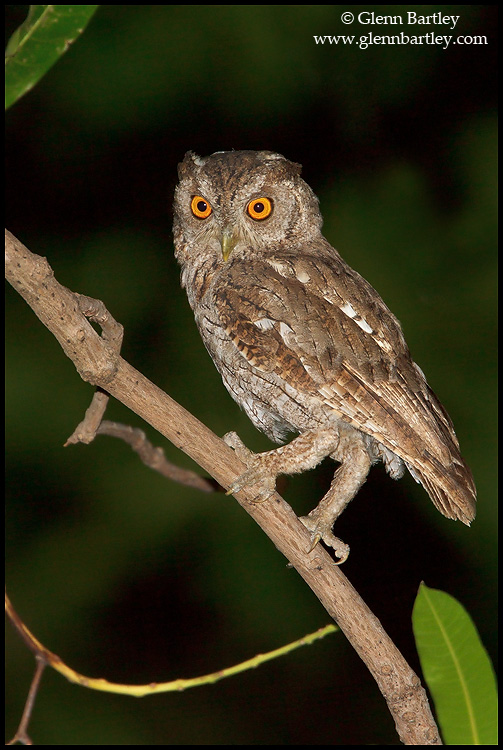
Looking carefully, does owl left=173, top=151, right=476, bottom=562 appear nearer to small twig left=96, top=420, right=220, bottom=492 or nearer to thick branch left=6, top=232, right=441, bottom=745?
thick branch left=6, top=232, right=441, bottom=745

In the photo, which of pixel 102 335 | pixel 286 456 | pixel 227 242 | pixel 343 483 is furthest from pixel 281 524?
pixel 227 242

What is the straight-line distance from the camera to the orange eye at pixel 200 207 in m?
1.98

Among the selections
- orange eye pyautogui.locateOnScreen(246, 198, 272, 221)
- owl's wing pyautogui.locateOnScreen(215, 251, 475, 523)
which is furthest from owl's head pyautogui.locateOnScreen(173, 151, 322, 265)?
owl's wing pyautogui.locateOnScreen(215, 251, 475, 523)

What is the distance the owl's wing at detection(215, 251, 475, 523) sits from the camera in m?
1.71

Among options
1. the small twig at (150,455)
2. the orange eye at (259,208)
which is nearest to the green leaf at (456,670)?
the small twig at (150,455)

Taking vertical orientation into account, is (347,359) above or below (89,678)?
above

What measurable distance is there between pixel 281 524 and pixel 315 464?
0.28 m

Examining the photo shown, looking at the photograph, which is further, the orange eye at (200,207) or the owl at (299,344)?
the orange eye at (200,207)

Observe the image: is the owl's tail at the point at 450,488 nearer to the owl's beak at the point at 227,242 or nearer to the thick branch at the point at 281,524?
the thick branch at the point at 281,524

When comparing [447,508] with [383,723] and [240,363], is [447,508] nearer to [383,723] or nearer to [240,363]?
[240,363]

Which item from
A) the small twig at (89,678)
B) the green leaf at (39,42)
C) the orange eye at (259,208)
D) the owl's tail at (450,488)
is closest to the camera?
the green leaf at (39,42)

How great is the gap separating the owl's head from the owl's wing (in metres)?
0.14

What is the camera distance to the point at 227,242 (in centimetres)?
188

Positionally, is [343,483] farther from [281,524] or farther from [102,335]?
[102,335]
